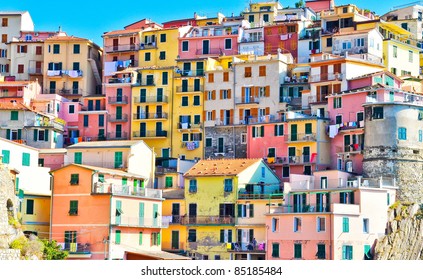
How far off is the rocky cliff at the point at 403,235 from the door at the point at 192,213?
1184 cm

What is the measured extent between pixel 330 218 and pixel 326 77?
622 inches

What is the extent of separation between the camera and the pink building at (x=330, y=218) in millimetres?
52812

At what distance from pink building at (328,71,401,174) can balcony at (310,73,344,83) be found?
51.3 inches

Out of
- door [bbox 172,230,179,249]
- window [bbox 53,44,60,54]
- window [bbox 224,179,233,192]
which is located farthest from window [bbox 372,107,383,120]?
window [bbox 53,44,60,54]

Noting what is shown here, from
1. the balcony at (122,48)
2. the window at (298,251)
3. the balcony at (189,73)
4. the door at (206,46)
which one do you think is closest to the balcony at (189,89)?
the balcony at (189,73)

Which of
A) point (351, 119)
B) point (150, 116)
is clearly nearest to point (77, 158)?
point (150, 116)

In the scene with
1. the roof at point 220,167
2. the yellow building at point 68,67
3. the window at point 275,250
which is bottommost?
the window at point 275,250

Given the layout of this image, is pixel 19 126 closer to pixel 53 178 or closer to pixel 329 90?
pixel 53 178

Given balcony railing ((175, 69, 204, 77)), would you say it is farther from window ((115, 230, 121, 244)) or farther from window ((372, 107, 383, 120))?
window ((115, 230, 121, 244))

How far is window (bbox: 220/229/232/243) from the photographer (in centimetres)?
5869

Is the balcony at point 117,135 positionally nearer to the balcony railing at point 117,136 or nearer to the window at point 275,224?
the balcony railing at point 117,136

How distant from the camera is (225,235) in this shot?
58.8 meters
